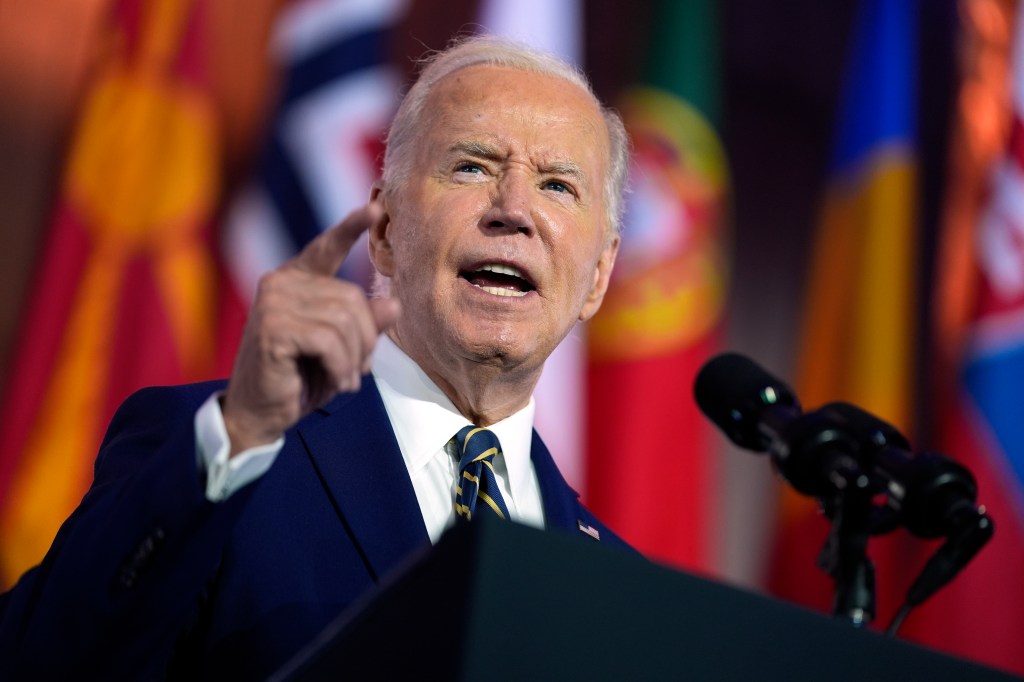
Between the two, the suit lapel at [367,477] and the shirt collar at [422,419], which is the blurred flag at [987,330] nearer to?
the shirt collar at [422,419]

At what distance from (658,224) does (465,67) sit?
1829 millimetres

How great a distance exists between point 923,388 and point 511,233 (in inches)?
106

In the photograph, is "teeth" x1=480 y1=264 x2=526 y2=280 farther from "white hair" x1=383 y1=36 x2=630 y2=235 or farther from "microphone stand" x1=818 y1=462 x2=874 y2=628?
"microphone stand" x1=818 y1=462 x2=874 y2=628

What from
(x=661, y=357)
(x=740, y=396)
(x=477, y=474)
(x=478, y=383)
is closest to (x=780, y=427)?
(x=740, y=396)

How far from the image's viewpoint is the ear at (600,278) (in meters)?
2.16

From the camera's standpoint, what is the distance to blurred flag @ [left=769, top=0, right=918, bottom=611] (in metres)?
3.80

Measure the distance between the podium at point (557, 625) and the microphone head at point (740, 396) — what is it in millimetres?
605

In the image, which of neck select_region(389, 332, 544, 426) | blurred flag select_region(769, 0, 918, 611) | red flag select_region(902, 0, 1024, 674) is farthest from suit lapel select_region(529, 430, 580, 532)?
red flag select_region(902, 0, 1024, 674)

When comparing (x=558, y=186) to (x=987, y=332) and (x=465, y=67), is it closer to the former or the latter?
(x=465, y=67)

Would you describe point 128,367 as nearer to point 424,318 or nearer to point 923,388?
point 424,318

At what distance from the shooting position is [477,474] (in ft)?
5.61

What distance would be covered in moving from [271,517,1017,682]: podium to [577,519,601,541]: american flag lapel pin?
104 centimetres

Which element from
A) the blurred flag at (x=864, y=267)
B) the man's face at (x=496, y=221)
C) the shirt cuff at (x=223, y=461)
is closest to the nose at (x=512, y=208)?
the man's face at (x=496, y=221)

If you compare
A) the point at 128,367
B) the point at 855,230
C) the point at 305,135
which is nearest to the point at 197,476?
the point at 128,367
